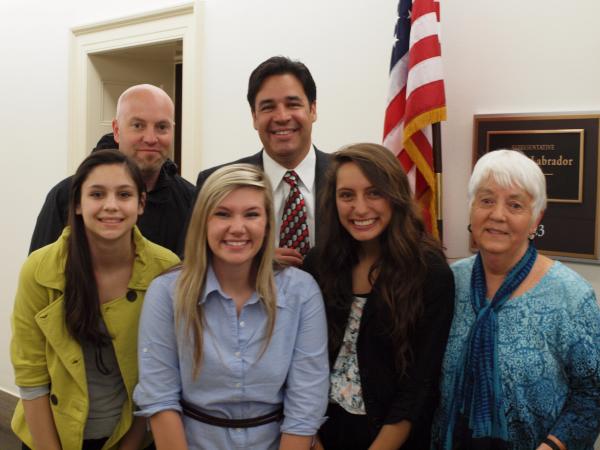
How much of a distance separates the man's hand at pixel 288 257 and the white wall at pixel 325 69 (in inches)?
34.7

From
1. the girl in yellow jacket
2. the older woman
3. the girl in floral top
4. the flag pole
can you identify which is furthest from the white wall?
the girl in yellow jacket

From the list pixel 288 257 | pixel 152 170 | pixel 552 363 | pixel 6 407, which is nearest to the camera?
pixel 552 363

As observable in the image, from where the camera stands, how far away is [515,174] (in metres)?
1.68

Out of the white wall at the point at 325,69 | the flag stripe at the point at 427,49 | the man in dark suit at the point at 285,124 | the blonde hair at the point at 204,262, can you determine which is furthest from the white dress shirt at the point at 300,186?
the white wall at the point at 325,69

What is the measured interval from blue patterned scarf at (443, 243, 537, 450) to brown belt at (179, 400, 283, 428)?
50 centimetres

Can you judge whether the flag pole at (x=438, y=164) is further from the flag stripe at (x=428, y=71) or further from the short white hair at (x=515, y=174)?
the short white hair at (x=515, y=174)

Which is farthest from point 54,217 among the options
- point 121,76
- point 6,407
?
point 6,407

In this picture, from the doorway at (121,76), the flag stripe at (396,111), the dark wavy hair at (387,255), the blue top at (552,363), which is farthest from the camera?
the doorway at (121,76)

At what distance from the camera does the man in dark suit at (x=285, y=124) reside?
2219mm

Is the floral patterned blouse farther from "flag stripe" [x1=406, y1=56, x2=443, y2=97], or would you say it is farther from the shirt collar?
"flag stripe" [x1=406, y1=56, x2=443, y2=97]

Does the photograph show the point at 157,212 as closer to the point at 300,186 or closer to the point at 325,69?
the point at 300,186

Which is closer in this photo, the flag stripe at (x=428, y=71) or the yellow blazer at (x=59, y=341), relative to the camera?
the yellow blazer at (x=59, y=341)

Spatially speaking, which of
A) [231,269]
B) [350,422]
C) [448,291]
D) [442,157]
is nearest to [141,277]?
[231,269]

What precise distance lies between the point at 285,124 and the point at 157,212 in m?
0.60
